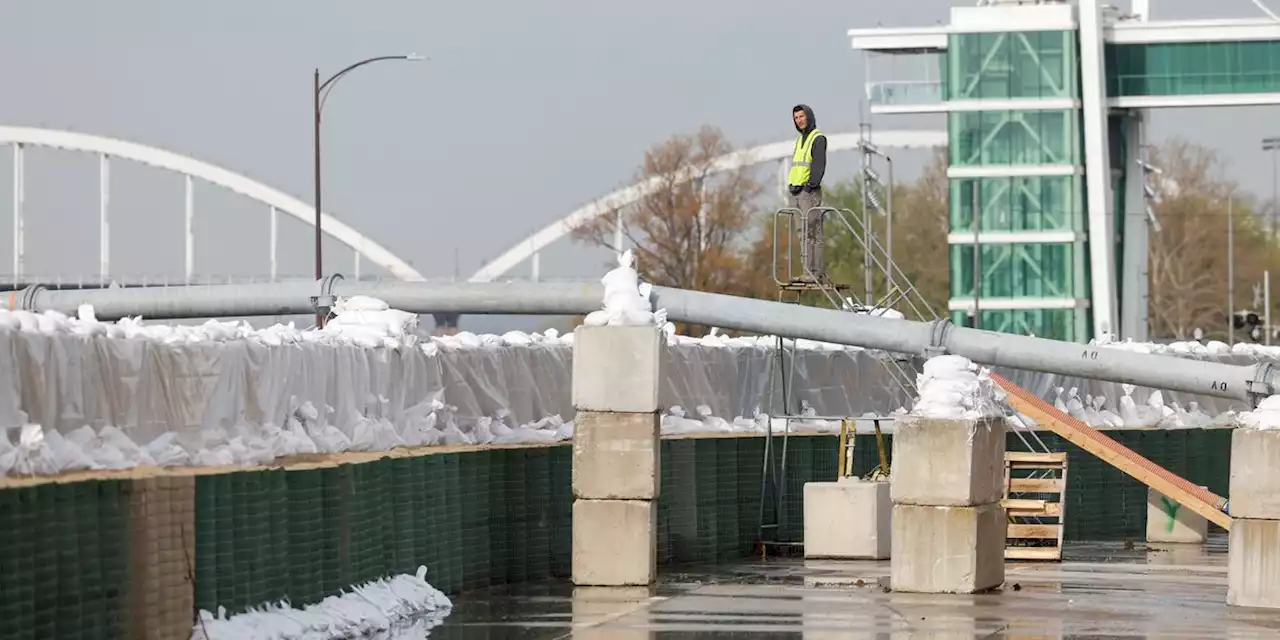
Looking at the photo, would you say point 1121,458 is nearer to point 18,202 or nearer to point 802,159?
point 802,159

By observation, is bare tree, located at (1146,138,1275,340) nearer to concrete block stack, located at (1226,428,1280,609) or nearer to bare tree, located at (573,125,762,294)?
bare tree, located at (573,125,762,294)

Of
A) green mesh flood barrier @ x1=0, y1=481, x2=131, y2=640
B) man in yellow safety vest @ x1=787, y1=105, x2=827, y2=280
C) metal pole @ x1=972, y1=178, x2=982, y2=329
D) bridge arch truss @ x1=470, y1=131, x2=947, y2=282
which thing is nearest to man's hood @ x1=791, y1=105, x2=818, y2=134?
man in yellow safety vest @ x1=787, y1=105, x2=827, y2=280

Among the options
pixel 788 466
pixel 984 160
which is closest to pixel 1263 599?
pixel 788 466

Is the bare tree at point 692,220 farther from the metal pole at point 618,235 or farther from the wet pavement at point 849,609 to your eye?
the wet pavement at point 849,609

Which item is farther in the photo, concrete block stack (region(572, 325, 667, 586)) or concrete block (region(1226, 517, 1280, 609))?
concrete block stack (region(572, 325, 667, 586))

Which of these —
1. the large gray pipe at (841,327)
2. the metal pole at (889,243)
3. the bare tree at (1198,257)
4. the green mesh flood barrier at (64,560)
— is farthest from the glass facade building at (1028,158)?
the green mesh flood barrier at (64,560)

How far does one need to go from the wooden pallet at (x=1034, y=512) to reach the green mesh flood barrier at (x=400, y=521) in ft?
7.12

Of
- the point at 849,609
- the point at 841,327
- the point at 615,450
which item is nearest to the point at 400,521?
the point at 615,450

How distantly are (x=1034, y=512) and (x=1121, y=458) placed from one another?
1677mm

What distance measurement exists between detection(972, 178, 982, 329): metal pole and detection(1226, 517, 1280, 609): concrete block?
204 feet

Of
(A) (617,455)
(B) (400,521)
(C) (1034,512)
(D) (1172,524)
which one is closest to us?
(B) (400,521)

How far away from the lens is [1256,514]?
2211cm

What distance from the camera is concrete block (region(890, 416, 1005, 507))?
22.8 metres

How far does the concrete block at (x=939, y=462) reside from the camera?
22750 millimetres
